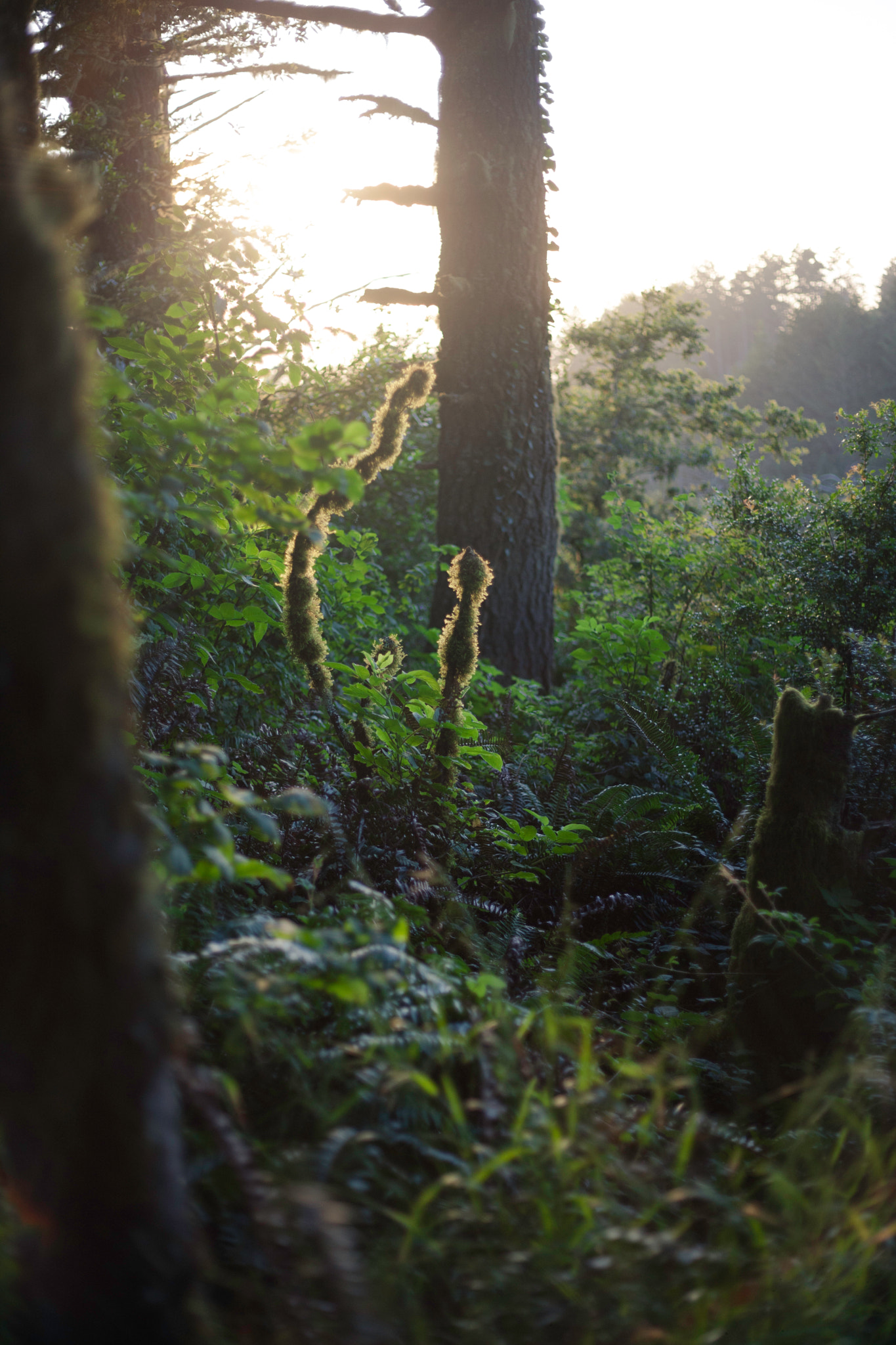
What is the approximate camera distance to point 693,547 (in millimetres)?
7109

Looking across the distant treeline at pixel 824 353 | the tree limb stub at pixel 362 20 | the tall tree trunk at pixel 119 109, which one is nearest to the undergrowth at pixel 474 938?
the tall tree trunk at pixel 119 109

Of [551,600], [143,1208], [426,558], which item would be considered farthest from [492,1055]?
[426,558]

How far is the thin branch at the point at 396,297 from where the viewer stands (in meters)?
7.25

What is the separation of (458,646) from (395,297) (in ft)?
17.5

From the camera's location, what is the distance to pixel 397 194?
24.0ft

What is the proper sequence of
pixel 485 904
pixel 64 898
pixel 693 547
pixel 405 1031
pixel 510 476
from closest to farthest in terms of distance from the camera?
pixel 64 898 → pixel 405 1031 → pixel 485 904 → pixel 510 476 → pixel 693 547

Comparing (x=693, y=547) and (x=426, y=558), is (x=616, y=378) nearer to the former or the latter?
(x=426, y=558)

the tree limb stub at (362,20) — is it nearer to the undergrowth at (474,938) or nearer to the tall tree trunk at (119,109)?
the tall tree trunk at (119,109)

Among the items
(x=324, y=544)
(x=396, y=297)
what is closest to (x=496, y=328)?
(x=396, y=297)

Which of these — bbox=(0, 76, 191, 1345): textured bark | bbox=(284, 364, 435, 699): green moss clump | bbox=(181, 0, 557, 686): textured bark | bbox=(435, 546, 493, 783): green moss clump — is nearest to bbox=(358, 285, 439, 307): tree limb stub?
bbox=(181, 0, 557, 686): textured bark

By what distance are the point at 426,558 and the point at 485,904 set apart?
804 centimetres

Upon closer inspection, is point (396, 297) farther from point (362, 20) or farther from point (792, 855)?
point (792, 855)

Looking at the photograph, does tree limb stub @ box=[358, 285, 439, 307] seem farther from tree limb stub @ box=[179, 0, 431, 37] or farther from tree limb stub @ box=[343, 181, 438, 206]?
tree limb stub @ box=[179, 0, 431, 37]

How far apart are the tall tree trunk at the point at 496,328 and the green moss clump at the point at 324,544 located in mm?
3017
